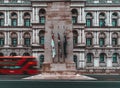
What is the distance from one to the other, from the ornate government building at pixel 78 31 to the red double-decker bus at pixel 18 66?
41.8 m

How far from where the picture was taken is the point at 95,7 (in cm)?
11644

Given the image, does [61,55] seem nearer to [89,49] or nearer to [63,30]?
[63,30]

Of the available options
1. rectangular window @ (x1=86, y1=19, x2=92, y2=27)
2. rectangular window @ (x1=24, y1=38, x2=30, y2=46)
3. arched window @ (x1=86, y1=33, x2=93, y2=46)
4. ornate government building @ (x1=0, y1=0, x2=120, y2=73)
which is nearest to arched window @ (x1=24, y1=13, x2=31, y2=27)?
ornate government building @ (x1=0, y1=0, x2=120, y2=73)

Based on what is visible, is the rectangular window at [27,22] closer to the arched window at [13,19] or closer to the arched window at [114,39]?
the arched window at [13,19]

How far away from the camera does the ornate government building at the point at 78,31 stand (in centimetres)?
11094

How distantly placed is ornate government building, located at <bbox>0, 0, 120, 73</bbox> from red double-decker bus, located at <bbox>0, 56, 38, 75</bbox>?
41.8 meters

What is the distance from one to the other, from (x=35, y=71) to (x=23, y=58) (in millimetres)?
2982

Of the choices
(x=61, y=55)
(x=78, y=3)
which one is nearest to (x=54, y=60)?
(x=61, y=55)

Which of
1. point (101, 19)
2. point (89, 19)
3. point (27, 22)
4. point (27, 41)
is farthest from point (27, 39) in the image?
point (101, 19)

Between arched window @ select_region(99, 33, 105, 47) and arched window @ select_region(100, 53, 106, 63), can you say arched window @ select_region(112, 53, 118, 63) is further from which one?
arched window @ select_region(99, 33, 105, 47)

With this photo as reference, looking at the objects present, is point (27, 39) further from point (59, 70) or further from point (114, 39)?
point (59, 70)

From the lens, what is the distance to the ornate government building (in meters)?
111

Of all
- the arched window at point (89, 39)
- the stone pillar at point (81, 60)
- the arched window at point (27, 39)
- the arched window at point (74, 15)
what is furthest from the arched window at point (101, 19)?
the arched window at point (27, 39)

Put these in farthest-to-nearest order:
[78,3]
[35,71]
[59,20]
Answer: [78,3], [35,71], [59,20]
